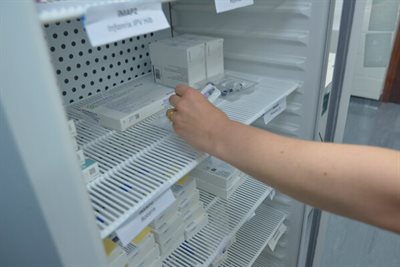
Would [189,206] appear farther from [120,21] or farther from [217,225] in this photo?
[120,21]

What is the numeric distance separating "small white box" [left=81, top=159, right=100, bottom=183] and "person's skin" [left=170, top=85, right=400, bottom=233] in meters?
0.19

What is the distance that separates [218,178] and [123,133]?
1.02ft

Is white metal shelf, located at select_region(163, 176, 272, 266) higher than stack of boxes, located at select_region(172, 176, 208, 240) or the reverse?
the reverse

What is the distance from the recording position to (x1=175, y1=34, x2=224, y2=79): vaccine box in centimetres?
91

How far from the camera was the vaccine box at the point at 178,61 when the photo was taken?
2.82 feet

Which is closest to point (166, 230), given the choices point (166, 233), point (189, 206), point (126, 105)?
point (166, 233)

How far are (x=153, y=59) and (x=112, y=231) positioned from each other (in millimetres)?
559

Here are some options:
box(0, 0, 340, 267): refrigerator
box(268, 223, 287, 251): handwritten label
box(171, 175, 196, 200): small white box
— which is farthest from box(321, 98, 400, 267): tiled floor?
box(171, 175, 196, 200): small white box

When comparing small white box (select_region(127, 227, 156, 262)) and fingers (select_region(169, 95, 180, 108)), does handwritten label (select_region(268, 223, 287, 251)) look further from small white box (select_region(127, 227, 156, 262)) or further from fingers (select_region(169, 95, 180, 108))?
fingers (select_region(169, 95, 180, 108))

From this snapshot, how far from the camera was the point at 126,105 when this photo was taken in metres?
0.80

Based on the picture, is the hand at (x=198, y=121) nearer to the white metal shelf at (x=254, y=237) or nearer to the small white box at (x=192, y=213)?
the small white box at (x=192, y=213)

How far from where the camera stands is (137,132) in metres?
0.75

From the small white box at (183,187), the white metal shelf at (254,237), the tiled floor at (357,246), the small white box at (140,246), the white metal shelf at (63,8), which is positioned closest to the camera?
the white metal shelf at (63,8)

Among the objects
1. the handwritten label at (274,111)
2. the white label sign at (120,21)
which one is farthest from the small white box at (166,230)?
the white label sign at (120,21)
